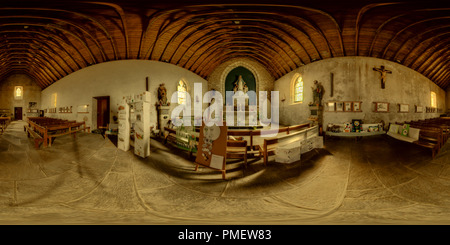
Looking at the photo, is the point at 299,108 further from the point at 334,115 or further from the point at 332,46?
the point at 332,46

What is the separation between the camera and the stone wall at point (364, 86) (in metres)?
8.94

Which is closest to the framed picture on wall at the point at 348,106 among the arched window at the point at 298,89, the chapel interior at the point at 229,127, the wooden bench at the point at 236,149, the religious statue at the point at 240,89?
Answer: the chapel interior at the point at 229,127

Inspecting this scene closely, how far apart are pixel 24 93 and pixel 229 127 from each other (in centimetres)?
2634

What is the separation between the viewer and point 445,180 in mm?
2939

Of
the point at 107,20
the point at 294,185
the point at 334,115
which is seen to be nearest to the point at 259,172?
the point at 294,185

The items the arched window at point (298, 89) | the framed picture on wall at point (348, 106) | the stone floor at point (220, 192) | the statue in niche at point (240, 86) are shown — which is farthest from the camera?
the statue in niche at point (240, 86)

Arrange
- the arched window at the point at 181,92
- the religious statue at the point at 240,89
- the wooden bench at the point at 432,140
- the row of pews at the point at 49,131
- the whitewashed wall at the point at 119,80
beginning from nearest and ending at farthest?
the wooden bench at the point at 432,140, the row of pews at the point at 49,131, the whitewashed wall at the point at 119,80, the arched window at the point at 181,92, the religious statue at the point at 240,89

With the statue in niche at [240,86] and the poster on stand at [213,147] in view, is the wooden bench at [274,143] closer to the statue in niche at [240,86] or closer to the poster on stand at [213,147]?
the poster on stand at [213,147]

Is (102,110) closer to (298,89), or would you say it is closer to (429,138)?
(298,89)

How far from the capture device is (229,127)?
934 centimetres

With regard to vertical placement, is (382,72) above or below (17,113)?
above

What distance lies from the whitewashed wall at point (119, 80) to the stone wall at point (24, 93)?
14044 mm

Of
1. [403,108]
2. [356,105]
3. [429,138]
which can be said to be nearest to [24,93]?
[356,105]

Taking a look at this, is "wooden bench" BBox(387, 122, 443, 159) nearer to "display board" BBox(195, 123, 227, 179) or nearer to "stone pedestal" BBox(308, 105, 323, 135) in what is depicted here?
"stone pedestal" BBox(308, 105, 323, 135)
